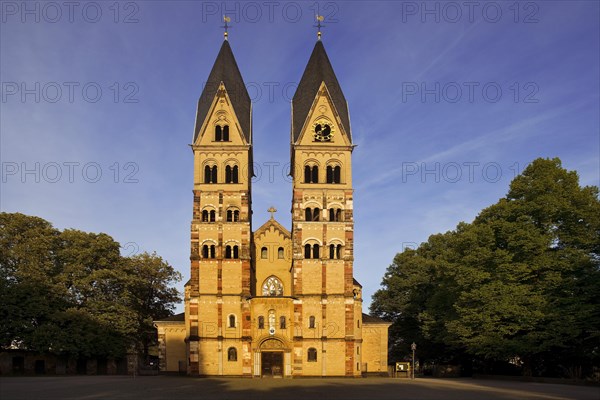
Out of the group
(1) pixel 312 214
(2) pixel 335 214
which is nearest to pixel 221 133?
(1) pixel 312 214

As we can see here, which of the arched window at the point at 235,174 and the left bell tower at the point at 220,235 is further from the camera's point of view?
the arched window at the point at 235,174

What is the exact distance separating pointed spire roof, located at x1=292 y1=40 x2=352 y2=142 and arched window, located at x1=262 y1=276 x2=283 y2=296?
14160 millimetres

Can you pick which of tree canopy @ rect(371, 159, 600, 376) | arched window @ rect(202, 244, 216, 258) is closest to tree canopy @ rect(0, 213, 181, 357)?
arched window @ rect(202, 244, 216, 258)

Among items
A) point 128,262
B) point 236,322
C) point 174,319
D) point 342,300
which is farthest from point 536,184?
point 128,262

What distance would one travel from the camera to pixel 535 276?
48.4 m

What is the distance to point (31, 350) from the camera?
6291 cm

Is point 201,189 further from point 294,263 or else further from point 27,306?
point 27,306

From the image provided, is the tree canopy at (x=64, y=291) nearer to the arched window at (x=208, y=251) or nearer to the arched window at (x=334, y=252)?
the arched window at (x=208, y=251)

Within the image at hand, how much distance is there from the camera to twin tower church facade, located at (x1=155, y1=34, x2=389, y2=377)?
190ft

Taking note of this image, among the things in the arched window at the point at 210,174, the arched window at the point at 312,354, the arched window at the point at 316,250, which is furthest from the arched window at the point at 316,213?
the arched window at the point at 312,354

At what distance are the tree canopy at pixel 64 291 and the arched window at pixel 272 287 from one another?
14.9m

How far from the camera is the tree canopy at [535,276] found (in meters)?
44.6

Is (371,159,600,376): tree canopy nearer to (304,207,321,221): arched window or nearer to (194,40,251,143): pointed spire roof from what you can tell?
(304,207,321,221): arched window

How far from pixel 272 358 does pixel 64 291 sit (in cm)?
2227
